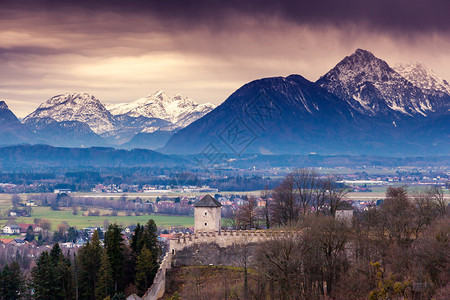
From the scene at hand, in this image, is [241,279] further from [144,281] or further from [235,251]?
[144,281]

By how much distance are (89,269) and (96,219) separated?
93977mm

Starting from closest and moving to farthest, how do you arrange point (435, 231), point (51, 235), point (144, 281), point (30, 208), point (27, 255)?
point (435, 231) → point (144, 281) → point (27, 255) → point (51, 235) → point (30, 208)

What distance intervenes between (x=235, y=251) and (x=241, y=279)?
3.72m

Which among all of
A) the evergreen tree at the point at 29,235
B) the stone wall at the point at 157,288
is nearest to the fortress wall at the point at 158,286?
the stone wall at the point at 157,288

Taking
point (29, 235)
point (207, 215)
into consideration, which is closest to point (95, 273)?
point (207, 215)

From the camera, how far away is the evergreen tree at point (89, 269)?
63.1 m

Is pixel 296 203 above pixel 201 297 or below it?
above

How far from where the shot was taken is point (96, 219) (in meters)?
156

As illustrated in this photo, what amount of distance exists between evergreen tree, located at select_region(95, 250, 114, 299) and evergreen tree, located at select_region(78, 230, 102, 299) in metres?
0.99

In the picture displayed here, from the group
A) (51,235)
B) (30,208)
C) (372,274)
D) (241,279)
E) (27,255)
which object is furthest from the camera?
(30,208)

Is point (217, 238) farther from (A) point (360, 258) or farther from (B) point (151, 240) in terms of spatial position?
(A) point (360, 258)

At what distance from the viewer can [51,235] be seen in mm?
128250

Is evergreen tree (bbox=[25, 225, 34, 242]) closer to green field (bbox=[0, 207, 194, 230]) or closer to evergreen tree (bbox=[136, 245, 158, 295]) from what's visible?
green field (bbox=[0, 207, 194, 230])

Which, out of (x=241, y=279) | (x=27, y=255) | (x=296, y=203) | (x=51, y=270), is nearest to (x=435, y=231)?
(x=241, y=279)
